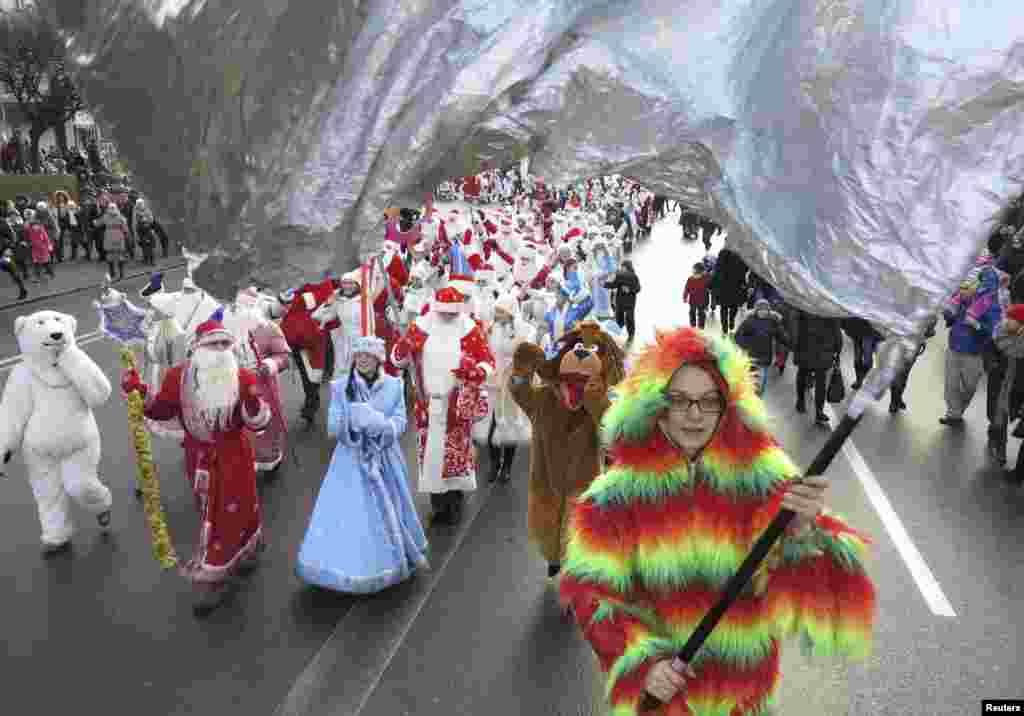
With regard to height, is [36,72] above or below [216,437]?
above

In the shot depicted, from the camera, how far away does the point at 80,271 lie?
68.6 ft

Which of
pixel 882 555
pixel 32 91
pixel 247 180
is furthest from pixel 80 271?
pixel 247 180

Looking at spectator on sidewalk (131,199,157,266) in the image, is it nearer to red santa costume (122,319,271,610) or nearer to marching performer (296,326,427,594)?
red santa costume (122,319,271,610)

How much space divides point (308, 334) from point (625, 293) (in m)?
5.91

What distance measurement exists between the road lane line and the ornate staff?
4.82 meters

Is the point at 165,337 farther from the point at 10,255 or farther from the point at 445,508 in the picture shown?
the point at 10,255

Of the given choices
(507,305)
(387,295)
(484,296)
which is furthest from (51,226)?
(507,305)

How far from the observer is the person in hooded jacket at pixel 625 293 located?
13281mm

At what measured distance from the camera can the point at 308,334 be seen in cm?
930

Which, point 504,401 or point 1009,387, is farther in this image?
point 1009,387

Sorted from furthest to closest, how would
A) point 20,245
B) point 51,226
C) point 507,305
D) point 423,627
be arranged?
point 51,226 → point 20,245 → point 507,305 → point 423,627

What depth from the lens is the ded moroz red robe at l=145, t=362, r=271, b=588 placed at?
16.8 ft

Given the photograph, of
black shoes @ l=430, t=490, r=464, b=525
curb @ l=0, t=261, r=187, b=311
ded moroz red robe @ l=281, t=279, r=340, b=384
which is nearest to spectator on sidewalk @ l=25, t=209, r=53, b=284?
curb @ l=0, t=261, r=187, b=311

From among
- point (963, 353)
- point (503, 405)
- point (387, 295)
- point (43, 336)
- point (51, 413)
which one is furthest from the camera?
point (387, 295)
